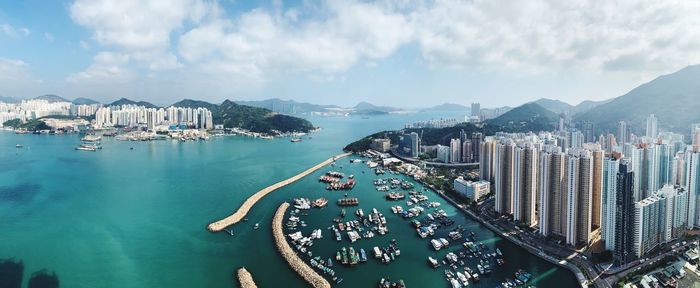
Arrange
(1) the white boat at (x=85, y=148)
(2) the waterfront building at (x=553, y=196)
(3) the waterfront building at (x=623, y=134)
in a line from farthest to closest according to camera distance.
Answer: (1) the white boat at (x=85, y=148) < (3) the waterfront building at (x=623, y=134) < (2) the waterfront building at (x=553, y=196)

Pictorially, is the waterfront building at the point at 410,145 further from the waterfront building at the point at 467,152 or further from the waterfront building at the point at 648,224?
the waterfront building at the point at 648,224

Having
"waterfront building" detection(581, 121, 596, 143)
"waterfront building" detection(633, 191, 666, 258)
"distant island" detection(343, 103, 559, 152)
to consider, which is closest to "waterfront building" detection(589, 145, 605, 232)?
"waterfront building" detection(633, 191, 666, 258)

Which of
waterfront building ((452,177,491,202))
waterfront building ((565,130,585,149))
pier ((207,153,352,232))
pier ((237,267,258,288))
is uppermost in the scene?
waterfront building ((565,130,585,149))

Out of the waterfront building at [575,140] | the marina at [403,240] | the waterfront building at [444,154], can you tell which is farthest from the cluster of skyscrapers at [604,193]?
the waterfront building at [444,154]

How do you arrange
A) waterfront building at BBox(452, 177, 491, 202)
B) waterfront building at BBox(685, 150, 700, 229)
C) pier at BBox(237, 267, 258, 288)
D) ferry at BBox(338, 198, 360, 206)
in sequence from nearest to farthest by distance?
pier at BBox(237, 267, 258, 288) < waterfront building at BBox(685, 150, 700, 229) < ferry at BBox(338, 198, 360, 206) < waterfront building at BBox(452, 177, 491, 202)

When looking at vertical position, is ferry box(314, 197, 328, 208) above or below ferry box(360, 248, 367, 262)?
above

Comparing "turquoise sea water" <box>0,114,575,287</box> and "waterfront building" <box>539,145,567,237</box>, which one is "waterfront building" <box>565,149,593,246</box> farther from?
"turquoise sea water" <box>0,114,575,287</box>

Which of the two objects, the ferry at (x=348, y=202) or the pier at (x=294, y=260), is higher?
the ferry at (x=348, y=202)
